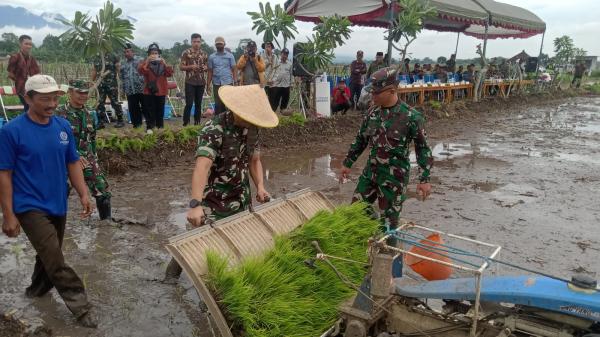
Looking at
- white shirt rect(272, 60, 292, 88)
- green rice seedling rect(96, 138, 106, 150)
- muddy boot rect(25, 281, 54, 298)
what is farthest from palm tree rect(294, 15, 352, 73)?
muddy boot rect(25, 281, 54, 298)

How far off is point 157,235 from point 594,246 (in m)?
5.07

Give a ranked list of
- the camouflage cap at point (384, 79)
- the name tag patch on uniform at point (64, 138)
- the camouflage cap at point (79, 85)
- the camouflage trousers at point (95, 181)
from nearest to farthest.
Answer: the name tag patch on uniform at point (64, 138)
the camouflage cap at point (384, 79)
the camouflage cap at point (79, 85)
the camouflage trousers at point (95, 181)

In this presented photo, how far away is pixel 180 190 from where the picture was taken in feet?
23.7

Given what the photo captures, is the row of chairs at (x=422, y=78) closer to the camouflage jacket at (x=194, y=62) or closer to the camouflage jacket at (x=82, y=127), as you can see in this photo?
the camouflage jacket at (x=194, y=62)

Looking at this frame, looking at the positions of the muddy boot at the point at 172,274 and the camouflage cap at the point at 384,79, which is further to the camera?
the muddy boot at the point at 172,274

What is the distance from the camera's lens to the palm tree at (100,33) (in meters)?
7.87

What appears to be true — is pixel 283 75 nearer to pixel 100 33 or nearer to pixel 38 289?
pixel 100 33

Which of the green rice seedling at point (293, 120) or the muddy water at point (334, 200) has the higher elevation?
the green rice seedling at point (293, 120)

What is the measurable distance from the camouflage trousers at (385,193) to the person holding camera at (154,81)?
5.58 metres

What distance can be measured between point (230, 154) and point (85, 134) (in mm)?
2273

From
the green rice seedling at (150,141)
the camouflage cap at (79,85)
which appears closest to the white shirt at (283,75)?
the green rice seedling at (150,141)

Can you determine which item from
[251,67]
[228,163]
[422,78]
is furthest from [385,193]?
Answer: [422,78]

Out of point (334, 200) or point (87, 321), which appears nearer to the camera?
point (87, 321)

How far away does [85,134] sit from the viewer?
5121 millimetres
